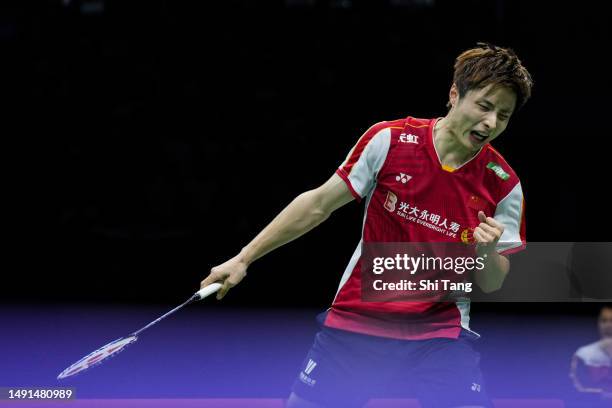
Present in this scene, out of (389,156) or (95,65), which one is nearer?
(389,156)

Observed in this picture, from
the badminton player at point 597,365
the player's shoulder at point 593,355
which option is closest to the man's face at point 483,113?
the badminton player at point 597,365

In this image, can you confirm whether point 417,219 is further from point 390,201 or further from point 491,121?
point 491,121

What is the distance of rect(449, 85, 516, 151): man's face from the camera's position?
9.23 feet

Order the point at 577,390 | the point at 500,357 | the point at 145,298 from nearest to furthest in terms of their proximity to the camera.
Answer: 1. the point at 577,390
2. the point at 500,357
3. the point at 145,298

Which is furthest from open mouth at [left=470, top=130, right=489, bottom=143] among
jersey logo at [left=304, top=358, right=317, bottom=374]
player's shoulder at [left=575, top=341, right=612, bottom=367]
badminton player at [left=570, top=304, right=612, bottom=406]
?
player's shoulder at [left=575, top=341, right=612, bottom=367]

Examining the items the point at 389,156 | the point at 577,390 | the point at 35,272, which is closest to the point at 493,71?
the point at 389,156

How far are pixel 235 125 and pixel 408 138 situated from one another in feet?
12.5

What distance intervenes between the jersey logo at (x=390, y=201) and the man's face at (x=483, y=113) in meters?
0.26

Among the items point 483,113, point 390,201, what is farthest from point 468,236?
point 483,113

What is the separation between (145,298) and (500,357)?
231 centimetres

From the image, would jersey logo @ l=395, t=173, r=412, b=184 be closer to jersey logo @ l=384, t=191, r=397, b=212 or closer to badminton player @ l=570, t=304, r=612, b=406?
jersey logo @ l=384, t=191, r=397, b=212

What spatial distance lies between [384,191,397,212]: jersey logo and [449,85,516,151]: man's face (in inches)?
10.4

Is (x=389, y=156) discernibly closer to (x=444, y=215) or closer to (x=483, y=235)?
(x=444, y=215)

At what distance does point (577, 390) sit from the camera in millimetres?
5605
